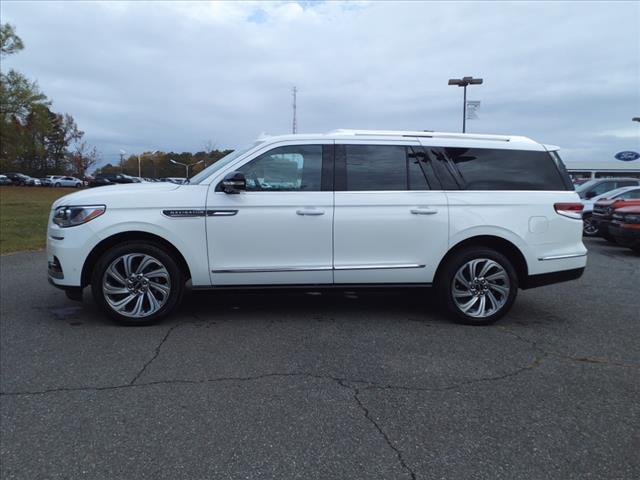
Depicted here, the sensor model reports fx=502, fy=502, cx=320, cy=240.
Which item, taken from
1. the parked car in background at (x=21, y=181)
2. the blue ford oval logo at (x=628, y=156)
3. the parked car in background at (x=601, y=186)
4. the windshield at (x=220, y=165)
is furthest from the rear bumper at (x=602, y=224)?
the parked car in background at (x=21, y=181)

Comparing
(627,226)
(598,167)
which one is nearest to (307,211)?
(627,226)

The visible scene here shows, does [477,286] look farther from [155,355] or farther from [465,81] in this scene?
[465,81]

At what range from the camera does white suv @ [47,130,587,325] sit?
484 cm

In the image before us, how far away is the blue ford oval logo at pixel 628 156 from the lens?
52.5m

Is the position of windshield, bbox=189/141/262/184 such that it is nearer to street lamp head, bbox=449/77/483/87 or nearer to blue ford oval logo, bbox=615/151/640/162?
street lamp head, bbox=449/77/483/87

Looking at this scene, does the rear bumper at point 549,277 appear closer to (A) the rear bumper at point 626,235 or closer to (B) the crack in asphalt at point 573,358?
(B) the crack in asphalt at point 573,358

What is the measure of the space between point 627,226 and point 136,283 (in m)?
10.2

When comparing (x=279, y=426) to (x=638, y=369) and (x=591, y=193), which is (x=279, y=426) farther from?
(x=591, y=193)

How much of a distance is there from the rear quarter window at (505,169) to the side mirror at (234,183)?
212 centimetres

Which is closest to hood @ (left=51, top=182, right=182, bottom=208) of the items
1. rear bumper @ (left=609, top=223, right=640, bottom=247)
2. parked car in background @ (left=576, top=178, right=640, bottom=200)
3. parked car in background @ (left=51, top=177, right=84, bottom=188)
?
rear bumper @ (left=609, top=223, right=640, bottom=247)

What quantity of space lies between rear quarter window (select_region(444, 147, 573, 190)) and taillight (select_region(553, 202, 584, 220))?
19 cm

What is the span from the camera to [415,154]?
5176 millimetres

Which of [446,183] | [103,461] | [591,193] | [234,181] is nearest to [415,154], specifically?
[446,183]

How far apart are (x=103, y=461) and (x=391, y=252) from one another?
3.22 meters
